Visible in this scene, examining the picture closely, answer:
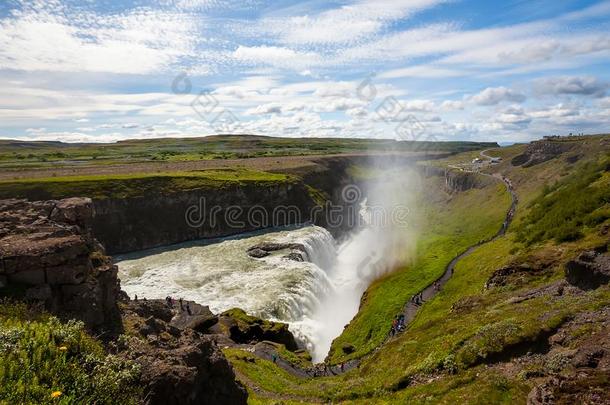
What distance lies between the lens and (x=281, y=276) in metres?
64.6

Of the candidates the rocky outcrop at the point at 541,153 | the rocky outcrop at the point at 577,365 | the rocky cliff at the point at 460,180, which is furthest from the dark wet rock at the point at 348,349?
the rocky outcrop at the point at 541,153

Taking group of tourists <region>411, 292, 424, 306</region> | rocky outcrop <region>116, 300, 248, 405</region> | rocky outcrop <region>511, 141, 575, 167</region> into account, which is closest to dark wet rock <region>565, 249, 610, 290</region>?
group of tourists <region>411, 292, 424, 306</region>

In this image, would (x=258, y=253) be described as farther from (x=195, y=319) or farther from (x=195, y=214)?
(x=195, y=319)

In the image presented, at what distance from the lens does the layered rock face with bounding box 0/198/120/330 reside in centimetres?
1925

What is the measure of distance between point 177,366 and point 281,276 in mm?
47680

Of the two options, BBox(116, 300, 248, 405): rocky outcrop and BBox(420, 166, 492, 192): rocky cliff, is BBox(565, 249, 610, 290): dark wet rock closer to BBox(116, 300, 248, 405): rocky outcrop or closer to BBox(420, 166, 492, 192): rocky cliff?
BBox(116, 300, 248, 405): rocky outcrop

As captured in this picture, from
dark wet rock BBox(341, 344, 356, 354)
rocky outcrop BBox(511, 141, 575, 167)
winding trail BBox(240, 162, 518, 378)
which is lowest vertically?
dark wet rock BBox(341, 344, 356, 354)

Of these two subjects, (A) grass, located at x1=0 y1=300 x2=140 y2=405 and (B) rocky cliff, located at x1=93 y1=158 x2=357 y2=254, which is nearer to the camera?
(A) grass, located at x1=0 y1=300 x2=140 y2=405

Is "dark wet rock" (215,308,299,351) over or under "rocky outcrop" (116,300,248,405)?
under

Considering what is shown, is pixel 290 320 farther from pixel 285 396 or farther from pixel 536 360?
pixel 536 360

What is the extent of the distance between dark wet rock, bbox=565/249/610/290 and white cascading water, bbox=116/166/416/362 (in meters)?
29.0

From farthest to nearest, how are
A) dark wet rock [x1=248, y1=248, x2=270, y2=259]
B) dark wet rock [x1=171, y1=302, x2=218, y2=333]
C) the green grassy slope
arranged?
1. dark wet rock [x1=248, y1=248, x2=270, y2=259]
2. dark wet rock [x1=171, y1=302, x2=218, y2=333]
3. the green grassy slope

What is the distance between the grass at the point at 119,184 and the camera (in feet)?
267

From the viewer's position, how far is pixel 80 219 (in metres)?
27.8
